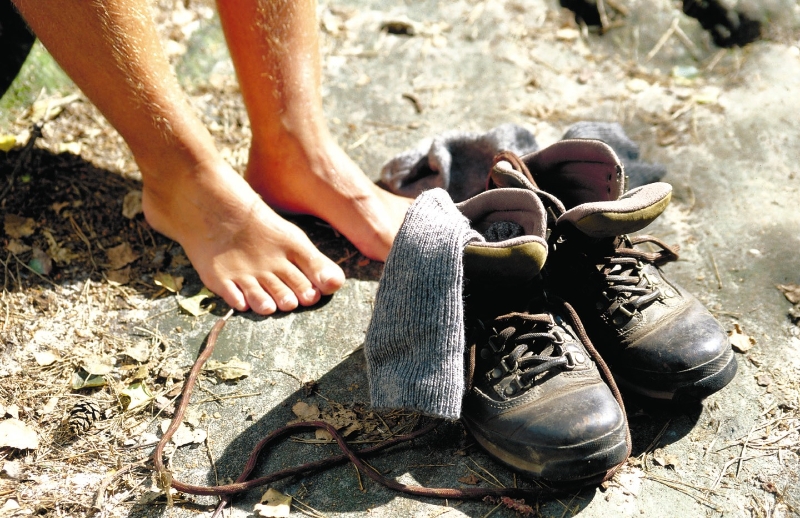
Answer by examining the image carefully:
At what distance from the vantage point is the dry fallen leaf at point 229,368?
6.64 feet

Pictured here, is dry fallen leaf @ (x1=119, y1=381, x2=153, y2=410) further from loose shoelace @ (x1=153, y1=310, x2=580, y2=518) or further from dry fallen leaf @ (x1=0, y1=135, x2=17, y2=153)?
dry fallen leaf @ (x1=0, y1=135, x2=17, y2=153)

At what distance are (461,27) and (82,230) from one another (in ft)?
7.32

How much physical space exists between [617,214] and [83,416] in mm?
1610

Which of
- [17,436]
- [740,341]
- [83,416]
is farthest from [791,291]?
[17,436]

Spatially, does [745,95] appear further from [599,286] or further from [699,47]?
[599,286]

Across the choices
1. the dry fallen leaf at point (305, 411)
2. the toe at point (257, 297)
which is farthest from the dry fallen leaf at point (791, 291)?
the toe at point (257, 297)

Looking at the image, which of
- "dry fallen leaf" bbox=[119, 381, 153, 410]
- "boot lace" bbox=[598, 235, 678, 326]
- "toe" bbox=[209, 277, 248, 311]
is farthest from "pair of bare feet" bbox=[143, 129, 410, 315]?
"boot lace" bbox=[598, 235, 678, 326]

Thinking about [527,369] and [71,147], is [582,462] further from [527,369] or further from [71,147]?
[71,147]


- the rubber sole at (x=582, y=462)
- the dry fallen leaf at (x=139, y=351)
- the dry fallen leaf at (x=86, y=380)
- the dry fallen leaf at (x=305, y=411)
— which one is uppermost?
the dry fallen leaf at (x=86, y=380)

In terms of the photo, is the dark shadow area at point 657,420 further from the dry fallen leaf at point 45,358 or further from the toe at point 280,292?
the dry fallen leaf at point 45,358

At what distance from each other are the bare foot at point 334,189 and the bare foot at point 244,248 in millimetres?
170

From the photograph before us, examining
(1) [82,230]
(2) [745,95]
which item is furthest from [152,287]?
(2) [745,95]

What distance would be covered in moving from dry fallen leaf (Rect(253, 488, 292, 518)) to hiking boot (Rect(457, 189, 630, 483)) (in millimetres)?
535

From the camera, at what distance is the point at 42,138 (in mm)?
2775
